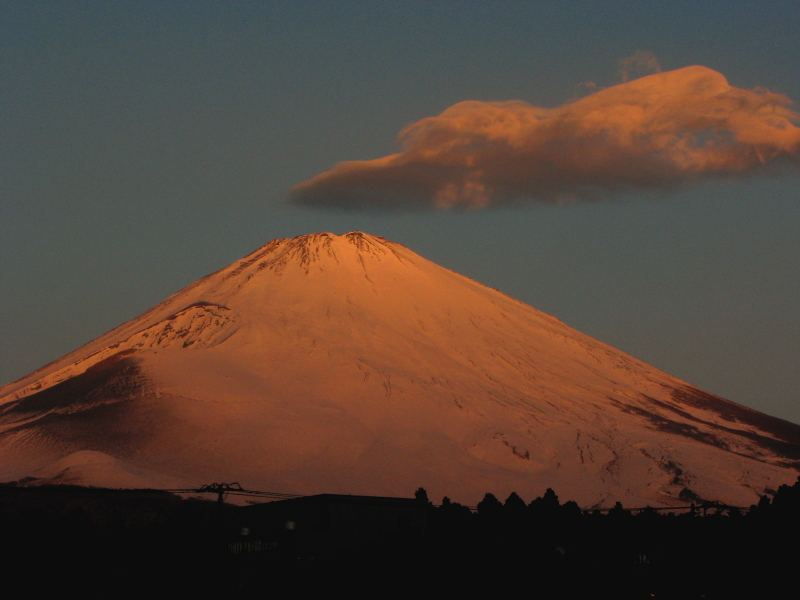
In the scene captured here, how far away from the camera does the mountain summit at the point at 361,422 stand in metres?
144

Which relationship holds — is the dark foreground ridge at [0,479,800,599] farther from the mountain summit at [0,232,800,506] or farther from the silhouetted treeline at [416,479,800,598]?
the mountain summit at [0,232,800,506]

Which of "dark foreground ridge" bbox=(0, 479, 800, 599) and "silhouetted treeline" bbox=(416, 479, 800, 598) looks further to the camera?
"dark foreground ridge" bbox=(0, 479, 800, 599)

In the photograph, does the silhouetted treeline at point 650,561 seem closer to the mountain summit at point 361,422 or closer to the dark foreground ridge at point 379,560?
the dark foreground ridge at point 379,560

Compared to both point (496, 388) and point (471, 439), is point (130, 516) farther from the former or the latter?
point (496, 388)

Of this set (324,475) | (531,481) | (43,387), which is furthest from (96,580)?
(43,387)

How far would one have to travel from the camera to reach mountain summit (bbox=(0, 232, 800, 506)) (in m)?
144

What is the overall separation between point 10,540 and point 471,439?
105m

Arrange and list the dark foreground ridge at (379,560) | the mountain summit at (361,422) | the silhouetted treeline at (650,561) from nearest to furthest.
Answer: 1. the silhouetted treeline at (650,561)
2. the dark foreground ridge at (379,560)
3. the mountain summit at (361,422)

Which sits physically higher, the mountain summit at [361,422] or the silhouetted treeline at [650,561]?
the mountain summit at [361,422]

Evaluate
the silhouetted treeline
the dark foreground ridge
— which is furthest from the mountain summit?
the silhouetted treeline

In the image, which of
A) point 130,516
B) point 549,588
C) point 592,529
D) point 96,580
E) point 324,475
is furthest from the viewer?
point 324,475

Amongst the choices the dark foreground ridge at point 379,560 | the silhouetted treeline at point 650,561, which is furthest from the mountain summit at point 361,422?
the silhouetted treeline at point 650,561

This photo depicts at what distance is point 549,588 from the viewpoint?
56.1 meters

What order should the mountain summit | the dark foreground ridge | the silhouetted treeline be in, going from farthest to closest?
the mountain summit, the dark foreground ridge, the silhouetted treeline
